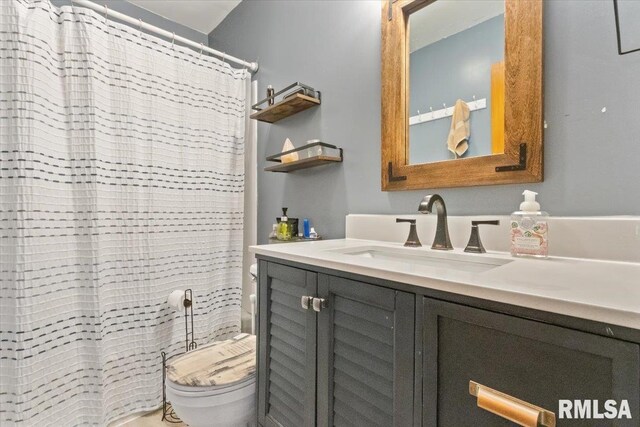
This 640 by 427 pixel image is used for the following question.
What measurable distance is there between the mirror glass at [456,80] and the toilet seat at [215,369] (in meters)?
1.11

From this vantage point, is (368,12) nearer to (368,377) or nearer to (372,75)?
(372,75)

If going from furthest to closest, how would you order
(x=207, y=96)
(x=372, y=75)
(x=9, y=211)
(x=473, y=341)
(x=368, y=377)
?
(x=207, y=96)
(x=372, y=75)
(x=9, y=211)
(x=368, y=377)
(x=473, y=341)

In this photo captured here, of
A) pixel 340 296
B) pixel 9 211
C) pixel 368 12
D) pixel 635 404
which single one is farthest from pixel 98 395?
pixel 368 12

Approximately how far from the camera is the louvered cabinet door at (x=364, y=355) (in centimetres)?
67

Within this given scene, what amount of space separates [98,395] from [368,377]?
1423 mm

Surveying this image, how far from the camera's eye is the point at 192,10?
2424 millimetres

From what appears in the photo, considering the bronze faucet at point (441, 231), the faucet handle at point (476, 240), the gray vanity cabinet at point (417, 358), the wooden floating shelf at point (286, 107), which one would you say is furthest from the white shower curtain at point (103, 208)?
the faucet handle at point (476, 240)

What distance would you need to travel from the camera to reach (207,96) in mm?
1880

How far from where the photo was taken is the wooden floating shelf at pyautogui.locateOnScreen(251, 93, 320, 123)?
1615 millimetres

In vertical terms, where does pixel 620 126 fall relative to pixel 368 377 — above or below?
above

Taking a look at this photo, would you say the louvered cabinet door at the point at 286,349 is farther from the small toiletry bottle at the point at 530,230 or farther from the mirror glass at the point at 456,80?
the mirror glass at the point at 456,80

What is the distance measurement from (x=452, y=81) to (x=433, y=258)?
68 cm

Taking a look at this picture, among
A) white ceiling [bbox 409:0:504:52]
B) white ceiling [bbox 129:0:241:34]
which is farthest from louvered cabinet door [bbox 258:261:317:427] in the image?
white ceiling [bbox 129:0:241:34]

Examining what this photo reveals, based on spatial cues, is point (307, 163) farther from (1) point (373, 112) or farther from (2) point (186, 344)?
(2) point (186, 344)
